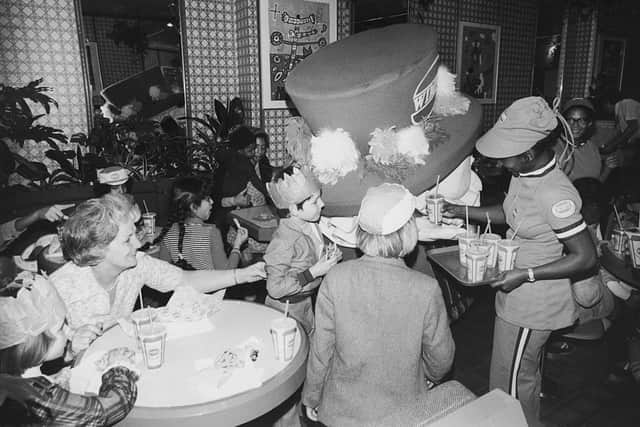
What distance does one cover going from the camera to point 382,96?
9.30ft

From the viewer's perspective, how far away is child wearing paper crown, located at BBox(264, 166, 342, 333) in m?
2.70

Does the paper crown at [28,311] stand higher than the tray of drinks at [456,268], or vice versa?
the paper crown at [28,311]

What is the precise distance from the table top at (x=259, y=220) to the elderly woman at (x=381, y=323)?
2.17 m

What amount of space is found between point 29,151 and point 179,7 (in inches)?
108

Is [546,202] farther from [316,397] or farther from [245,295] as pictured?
[245,295]

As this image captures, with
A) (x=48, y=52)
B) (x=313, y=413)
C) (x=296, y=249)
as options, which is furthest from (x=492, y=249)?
(x=48, y=52)

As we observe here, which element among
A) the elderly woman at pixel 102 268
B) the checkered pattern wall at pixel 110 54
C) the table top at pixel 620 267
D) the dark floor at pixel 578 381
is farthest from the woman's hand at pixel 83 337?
the checkered pattern wall at pixel 110 54

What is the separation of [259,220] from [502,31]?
6.98 meters

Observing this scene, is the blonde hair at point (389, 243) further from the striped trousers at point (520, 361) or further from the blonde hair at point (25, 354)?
the blonde hair at point (25, 354)

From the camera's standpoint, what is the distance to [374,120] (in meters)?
2.96

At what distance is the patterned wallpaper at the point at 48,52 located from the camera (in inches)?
233

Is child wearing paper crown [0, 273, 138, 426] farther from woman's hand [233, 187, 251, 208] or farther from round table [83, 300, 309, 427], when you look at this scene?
woman's hand [233, 187, 251, 208]

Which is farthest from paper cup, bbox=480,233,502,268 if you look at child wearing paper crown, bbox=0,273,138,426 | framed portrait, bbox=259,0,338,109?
framed portrait, bbox=259,0,338,109

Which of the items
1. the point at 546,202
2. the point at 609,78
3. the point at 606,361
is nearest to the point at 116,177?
the point at 546,202
